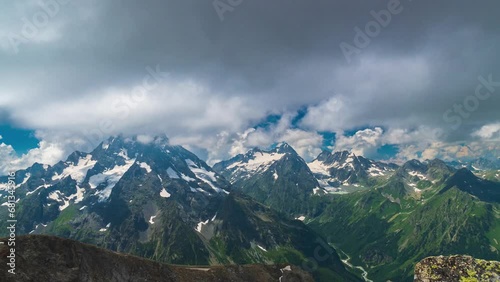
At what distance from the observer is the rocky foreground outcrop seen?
81750 mm

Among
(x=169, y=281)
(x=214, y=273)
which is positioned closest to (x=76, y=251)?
(x=169, y=281)

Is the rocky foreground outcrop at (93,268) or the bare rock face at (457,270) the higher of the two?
the rocky foreground outcrop at (93,268)

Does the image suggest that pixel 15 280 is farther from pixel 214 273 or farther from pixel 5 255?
pixel 214 273

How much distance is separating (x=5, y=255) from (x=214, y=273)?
69696 millimetres

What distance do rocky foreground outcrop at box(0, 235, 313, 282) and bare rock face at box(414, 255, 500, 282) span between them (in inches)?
3265

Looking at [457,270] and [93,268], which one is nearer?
[457,270]

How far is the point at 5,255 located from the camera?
78000 millimetres

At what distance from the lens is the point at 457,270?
18484 millimetres

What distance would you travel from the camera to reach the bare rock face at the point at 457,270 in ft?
58.1

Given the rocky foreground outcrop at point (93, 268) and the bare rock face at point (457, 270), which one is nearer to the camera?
the bare rock face at point (457, 270)

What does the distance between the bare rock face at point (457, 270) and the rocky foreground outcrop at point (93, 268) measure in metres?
82.9

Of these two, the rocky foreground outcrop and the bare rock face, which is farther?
the rocky foreground outcrop

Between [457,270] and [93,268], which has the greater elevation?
[93,268]

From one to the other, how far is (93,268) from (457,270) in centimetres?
10211
